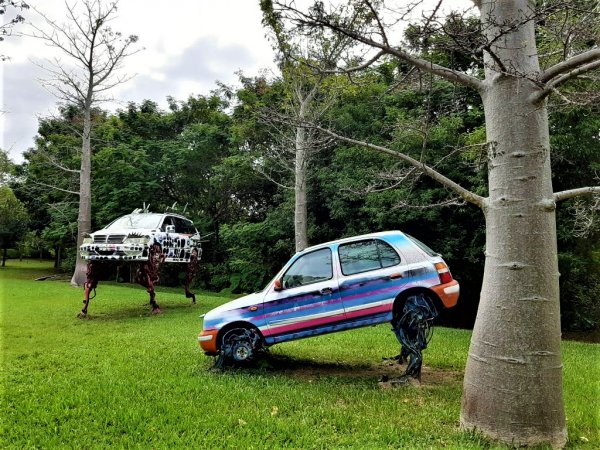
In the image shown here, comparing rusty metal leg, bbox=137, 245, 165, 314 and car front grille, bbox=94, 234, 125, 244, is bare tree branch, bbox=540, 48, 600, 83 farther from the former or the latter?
car front grille, bbox=94, 234, 125, 244

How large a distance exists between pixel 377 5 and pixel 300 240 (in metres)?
10.1

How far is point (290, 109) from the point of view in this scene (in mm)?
14102

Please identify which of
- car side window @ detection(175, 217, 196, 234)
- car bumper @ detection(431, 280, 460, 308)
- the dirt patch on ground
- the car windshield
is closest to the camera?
car bumper @ detection(431, 280, 460, 308)

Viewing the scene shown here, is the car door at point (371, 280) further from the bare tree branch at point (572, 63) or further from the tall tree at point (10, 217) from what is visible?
the tall tree at point (10, 217)

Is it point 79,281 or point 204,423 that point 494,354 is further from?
point 79,281

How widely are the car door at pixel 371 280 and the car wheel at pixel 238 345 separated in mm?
1355

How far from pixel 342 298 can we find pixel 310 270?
2.12 feet

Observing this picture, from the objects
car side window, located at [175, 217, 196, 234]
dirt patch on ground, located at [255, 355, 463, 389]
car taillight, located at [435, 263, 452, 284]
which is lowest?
dirt patch on ground, located at [255, 355, 463, 389]

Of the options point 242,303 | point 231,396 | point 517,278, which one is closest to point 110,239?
point 242,303

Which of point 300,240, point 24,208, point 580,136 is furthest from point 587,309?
point 24,208

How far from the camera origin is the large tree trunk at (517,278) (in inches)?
153

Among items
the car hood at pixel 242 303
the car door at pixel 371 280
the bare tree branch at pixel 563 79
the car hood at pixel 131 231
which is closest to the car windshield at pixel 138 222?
the car hood at pixel 131 231

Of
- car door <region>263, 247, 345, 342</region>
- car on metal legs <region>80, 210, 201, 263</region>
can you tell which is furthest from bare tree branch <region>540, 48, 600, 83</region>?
car on metal legs <region>80, 210, 201, 263</region>

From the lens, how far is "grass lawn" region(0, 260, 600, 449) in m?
3.87
